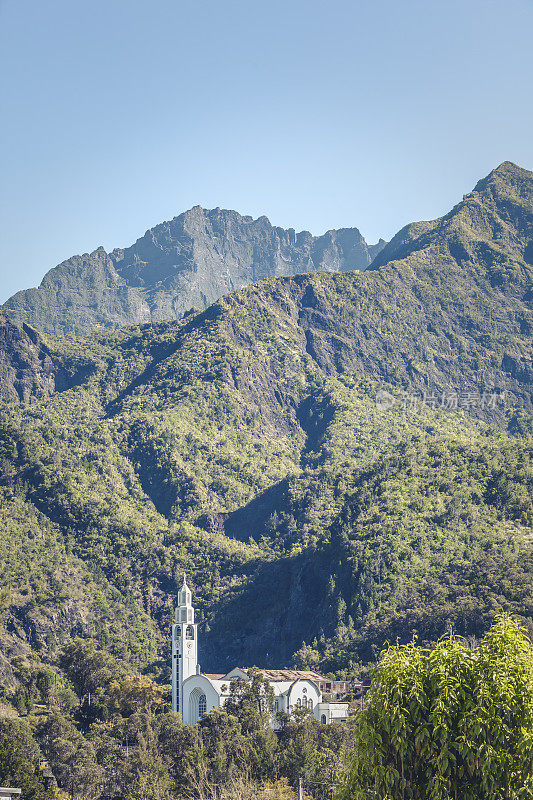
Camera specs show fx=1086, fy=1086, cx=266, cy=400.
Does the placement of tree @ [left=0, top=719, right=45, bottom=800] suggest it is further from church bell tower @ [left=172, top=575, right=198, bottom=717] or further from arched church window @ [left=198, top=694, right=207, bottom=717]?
church bell tower @ [left=172, top=575, right=198, bottom=717]

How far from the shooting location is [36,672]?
353 ft

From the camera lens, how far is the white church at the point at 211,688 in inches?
4154

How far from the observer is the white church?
346 feet

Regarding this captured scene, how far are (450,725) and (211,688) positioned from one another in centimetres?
7834

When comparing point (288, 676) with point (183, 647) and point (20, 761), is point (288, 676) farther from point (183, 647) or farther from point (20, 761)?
point (20, 761)

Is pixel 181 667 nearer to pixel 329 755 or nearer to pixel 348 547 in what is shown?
pixel 329 755

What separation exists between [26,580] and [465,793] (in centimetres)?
14153

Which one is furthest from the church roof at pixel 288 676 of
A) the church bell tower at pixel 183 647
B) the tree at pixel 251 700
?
the church bell tower at pixel 183 647

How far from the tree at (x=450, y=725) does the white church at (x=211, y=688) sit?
231 feet

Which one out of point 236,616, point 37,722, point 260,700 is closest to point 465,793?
point 37,722

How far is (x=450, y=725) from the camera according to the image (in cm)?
3034

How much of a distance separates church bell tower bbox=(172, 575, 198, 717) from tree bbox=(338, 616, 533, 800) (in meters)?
81.7

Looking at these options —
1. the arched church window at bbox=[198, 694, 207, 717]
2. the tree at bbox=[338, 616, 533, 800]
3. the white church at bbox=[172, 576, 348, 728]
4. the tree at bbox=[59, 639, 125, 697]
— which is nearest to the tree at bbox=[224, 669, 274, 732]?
the white church at bbox=[172, 576, 348, 728]

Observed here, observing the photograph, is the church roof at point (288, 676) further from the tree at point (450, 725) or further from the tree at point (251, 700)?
the tree at point (450, 725)
